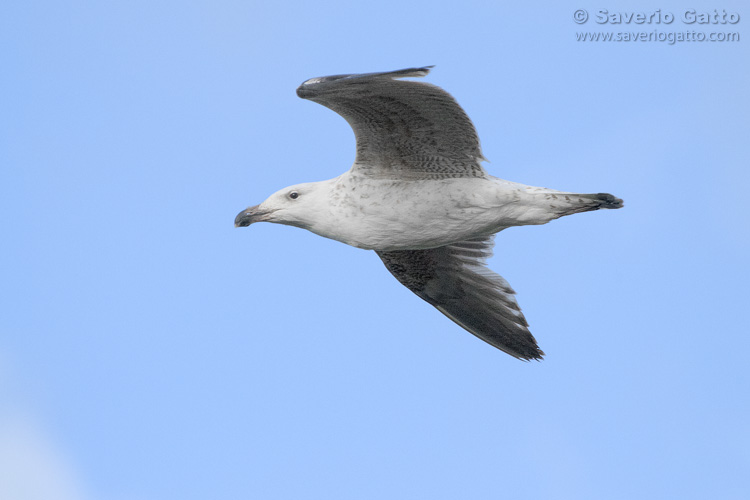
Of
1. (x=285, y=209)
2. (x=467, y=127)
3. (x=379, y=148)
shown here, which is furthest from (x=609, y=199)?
(x=285, y=209)

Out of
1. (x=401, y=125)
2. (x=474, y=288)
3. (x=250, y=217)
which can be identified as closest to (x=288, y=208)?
(x=250, y=217)

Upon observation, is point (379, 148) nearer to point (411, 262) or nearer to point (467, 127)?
point (467, 127)

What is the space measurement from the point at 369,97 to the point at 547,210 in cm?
242

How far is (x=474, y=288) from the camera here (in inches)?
586

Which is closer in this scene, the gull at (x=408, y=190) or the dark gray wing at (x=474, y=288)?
the gull at (x=408, y=190)

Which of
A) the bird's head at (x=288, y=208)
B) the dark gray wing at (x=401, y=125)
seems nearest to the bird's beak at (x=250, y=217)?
the bird's head at (x=288, y=208)

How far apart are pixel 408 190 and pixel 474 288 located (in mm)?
2744

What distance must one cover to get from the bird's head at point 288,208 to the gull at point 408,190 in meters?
0.01

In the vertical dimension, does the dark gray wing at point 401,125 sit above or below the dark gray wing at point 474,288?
above

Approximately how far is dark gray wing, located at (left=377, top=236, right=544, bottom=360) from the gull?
1.84 meters

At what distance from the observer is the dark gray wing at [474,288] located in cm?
1477

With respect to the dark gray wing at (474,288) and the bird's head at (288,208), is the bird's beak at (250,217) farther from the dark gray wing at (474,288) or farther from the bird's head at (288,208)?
the dark gray wing at (474,288)

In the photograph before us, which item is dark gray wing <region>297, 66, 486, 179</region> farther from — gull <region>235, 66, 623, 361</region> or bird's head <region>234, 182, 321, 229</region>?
bird's head <region>234, 182, 321, 229</region>

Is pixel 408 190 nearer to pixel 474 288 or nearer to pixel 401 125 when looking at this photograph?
pixel 401 125
